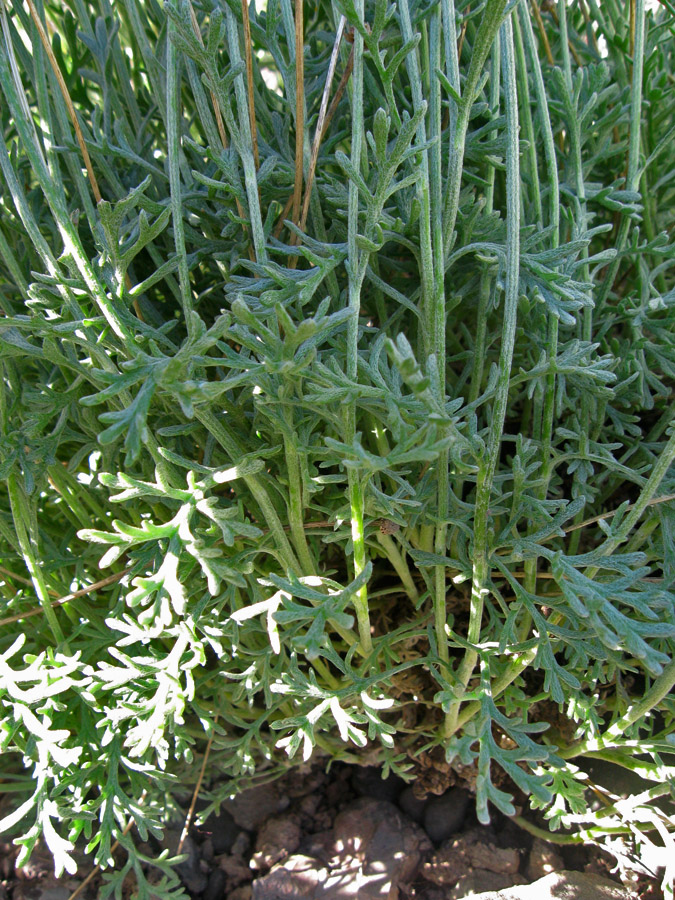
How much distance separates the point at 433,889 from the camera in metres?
0.83

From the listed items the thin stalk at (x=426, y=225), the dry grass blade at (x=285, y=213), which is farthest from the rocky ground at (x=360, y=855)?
the dry grass blade at (x=285, y=213)

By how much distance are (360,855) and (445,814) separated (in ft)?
0.39

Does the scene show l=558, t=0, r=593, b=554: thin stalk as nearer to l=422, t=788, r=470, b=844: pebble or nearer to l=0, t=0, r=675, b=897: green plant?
l=0, t=0, r=675, b=897: green plant

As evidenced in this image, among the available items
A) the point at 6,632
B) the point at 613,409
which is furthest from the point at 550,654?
the point at 6,632

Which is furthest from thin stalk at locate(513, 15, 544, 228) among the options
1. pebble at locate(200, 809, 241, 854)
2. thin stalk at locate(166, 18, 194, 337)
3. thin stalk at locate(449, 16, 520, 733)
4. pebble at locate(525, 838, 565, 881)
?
pebble at locate(200, 809, 241, 854)

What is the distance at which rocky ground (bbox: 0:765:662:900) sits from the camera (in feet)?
2.63

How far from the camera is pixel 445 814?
0.89 meters

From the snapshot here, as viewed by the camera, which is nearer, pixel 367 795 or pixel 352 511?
pixel 352 511

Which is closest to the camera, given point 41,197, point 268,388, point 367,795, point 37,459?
point 268,388

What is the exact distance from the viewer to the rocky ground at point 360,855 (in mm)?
802

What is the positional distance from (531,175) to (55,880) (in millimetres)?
1042

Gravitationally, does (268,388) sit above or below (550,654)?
above

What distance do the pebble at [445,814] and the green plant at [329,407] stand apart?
0.08 meters

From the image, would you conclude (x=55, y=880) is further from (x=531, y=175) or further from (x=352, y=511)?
(x=531, y=175)
